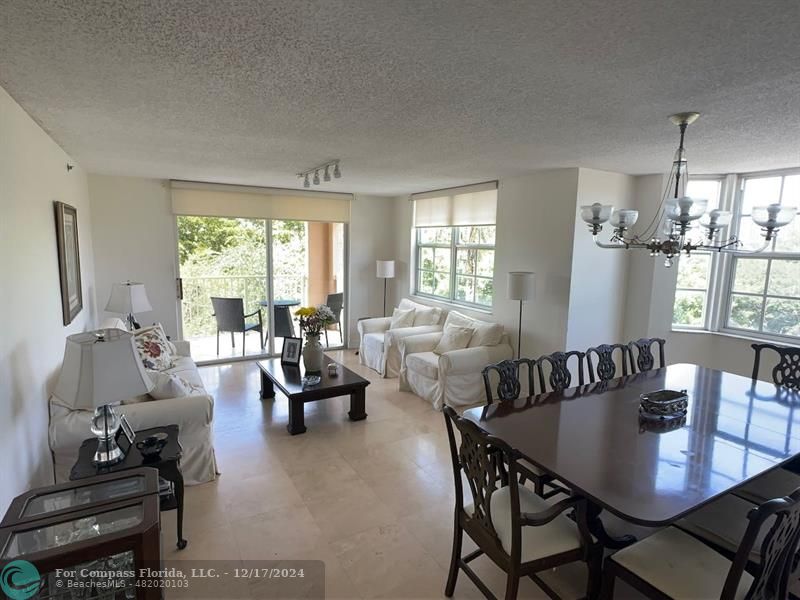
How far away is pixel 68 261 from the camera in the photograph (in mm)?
3352

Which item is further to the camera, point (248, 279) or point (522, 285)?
point (248, 279)

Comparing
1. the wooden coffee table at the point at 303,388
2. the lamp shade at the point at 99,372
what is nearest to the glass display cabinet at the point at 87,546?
the lamp shade at the point at 99,372

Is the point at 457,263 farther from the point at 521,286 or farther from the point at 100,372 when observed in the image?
the point at 100,372

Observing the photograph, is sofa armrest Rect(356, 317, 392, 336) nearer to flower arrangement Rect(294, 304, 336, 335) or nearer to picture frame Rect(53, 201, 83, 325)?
flower arrangement Rect(294, 304, 336, 335)

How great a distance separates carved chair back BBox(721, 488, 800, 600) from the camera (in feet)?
4.44

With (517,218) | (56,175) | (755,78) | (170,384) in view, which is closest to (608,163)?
(517,218)

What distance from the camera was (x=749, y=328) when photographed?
426 centimetres

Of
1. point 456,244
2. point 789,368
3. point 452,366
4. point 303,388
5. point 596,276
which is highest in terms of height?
point 456,244

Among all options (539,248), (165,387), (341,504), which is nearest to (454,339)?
(539,248)

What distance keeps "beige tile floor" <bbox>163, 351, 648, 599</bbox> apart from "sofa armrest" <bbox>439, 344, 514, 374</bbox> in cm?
50

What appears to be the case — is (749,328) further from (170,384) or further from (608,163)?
(170,384)

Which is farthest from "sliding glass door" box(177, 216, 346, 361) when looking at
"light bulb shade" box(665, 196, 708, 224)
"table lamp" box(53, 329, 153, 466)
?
"light bulb shade" box(665, 196, 708, 224)

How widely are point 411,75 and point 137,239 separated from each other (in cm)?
472

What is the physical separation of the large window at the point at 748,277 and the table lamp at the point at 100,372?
484 centimetres
